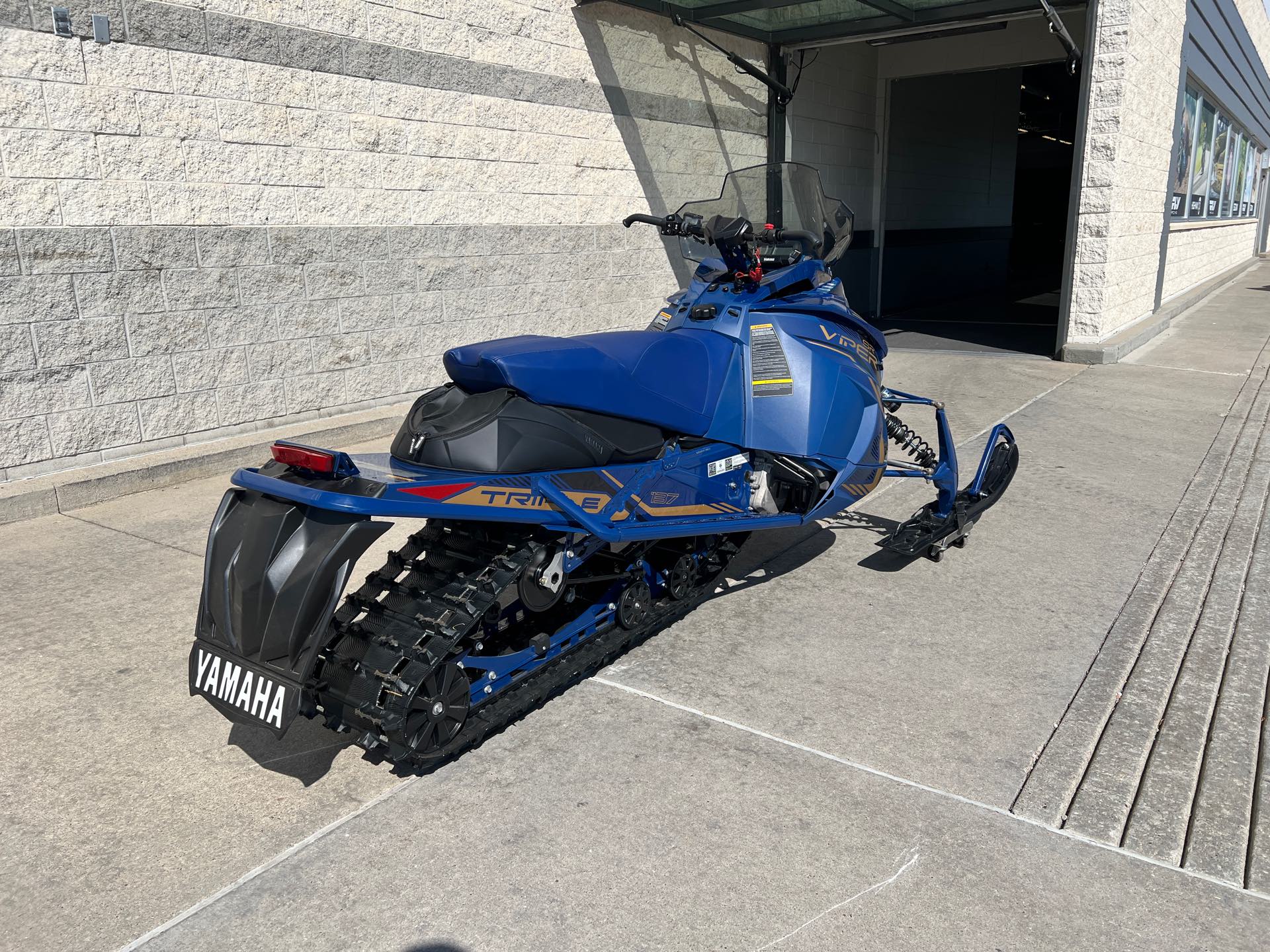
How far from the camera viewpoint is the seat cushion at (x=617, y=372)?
3047 mm

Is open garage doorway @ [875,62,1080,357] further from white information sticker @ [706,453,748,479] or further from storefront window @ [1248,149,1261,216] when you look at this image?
storefront window @ [1248,149,1261,216]

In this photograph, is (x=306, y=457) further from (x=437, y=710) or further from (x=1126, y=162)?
(x=1126, y=162)

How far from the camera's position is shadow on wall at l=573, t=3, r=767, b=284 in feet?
28.9

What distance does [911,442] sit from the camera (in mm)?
4992

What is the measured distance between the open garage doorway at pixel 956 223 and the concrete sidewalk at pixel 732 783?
7730 millimetres

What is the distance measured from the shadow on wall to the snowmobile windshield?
4644mm

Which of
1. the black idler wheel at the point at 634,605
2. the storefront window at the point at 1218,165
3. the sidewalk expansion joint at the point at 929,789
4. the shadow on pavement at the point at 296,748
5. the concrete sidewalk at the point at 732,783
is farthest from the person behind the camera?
the storefront window at the point at 1218,165

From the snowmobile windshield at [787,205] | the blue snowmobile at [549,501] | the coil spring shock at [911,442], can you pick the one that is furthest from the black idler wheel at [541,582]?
the coil spring shock at [911,442]

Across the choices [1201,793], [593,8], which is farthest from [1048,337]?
[1201,793]

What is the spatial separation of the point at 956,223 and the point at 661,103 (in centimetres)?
926

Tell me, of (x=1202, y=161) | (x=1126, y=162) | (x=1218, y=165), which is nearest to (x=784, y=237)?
(x=1126, y=162)

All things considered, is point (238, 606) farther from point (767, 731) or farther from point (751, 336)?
point (751, 336)

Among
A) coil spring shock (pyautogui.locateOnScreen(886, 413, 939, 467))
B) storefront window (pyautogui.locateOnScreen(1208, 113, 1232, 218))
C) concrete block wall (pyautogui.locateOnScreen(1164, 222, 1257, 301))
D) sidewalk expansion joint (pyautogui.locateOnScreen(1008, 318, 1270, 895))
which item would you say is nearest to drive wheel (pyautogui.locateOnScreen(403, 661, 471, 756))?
sidewalk expansion joint (pyautogui.locateOnScreen(1008, 318, 1270, 895))

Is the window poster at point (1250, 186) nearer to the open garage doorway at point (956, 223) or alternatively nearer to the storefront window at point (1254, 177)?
the storefront window at point (1254, 177)
